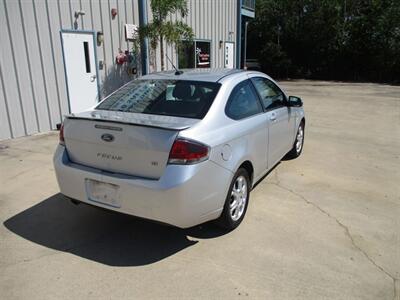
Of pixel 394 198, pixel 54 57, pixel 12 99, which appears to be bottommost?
pixel 394 198

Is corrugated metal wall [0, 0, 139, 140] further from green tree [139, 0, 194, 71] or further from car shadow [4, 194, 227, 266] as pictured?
car shadow [4, 194, 227, 266]

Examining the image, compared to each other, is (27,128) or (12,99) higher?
(12,99)

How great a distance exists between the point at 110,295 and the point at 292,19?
25155 millimetres

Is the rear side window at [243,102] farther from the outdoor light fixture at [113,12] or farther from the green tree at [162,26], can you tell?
the outdoor light fixture at [113,12]

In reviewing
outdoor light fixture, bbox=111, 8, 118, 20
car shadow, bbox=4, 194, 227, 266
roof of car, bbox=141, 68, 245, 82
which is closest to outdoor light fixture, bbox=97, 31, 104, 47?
outdoor light fixture, bbox=111, 8, 118, 20

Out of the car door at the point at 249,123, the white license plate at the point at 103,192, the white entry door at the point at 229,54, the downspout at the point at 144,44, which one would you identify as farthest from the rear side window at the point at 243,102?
the white entry door at the point at 229,54

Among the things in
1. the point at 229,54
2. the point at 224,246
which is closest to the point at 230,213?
the point at 224,246

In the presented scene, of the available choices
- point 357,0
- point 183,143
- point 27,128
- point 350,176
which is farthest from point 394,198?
point 357,0

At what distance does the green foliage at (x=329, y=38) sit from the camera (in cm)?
2159

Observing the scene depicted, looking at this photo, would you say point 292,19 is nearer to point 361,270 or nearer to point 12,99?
point 12,99

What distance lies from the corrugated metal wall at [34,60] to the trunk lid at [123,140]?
14.4 ft

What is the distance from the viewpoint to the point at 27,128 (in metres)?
7.36

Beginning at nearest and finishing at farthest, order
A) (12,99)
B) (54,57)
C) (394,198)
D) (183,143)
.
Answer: (183,143) < (394,198) < (12,99) < (54,57)

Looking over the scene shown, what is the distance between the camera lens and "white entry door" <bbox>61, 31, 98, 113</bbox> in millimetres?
7996
